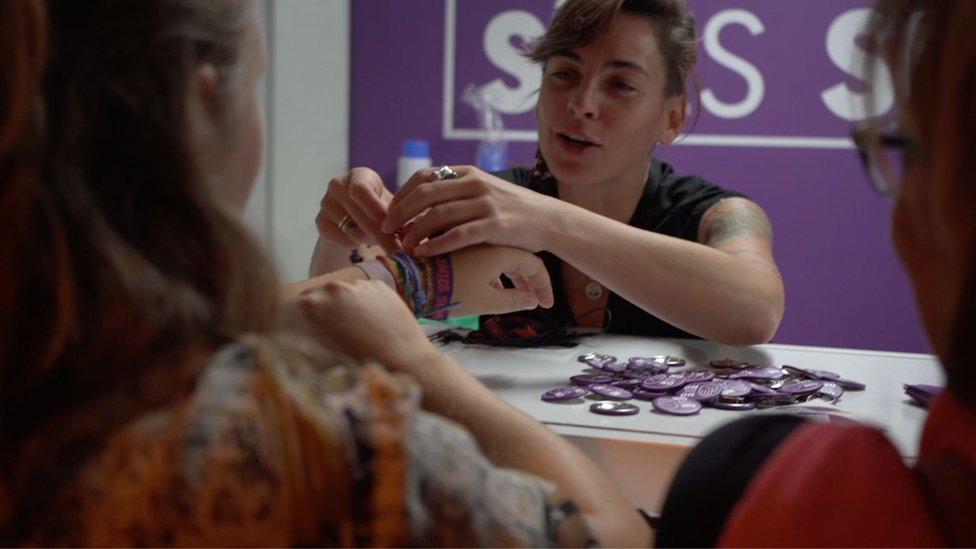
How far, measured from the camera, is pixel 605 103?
56.3 inches

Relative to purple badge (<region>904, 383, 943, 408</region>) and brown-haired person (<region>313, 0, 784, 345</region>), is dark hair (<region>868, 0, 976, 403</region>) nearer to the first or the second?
purple badge (<region>904, 383, 943, 408</region>)

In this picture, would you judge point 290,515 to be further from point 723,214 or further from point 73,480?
point 723,214

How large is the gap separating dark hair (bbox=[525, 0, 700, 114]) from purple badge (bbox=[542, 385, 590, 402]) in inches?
31.5

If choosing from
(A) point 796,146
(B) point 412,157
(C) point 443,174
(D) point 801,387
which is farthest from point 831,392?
(B) point 412,157

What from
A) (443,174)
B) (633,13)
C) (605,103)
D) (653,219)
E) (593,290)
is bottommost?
(593,290)

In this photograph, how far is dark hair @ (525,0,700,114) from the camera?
1.42 meters

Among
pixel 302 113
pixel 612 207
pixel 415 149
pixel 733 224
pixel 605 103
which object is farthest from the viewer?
pixel 415 149

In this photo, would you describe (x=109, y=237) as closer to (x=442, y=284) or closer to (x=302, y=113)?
(x=442, y=284)

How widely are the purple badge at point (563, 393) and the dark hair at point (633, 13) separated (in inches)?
31.5

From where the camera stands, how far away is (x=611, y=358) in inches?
39.8

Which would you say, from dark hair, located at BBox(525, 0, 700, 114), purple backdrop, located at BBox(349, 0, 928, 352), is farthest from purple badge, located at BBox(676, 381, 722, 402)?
purple backdrop, located at BBox(349, 0, 928, 352)

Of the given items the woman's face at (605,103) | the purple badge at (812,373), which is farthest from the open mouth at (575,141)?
the purple badge at (812,373)

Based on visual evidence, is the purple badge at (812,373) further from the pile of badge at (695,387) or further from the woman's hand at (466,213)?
the woman's hand at (466,213)

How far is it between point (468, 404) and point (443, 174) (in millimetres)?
541
